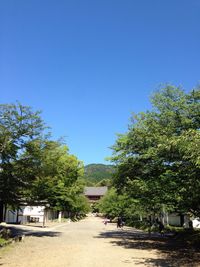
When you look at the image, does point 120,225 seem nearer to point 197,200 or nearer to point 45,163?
point 45,163

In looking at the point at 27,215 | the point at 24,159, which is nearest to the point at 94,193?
the point at 27,215

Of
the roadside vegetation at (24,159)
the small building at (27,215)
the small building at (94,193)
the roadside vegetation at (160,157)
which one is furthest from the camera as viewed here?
the small building at (94,193)

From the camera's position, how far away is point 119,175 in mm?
27281

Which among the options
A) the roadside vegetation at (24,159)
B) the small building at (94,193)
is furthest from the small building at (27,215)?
the small building at (94,193)

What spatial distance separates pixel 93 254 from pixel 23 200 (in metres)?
13.8

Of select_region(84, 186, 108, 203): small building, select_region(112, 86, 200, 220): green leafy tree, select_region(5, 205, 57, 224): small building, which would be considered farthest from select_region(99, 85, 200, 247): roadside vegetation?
select_region(84, 186, 108, 203): small building

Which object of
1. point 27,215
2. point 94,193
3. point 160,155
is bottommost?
point 27,215

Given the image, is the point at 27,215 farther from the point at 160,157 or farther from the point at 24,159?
the point at 160,157

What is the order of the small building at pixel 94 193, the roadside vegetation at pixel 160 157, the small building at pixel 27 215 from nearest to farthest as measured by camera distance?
1. the roadside vegetation at pixel 160 157
2. the small building at pixel 27 215
3. the small building at pixel 94 193

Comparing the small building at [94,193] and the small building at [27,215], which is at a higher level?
the small building at [94,193]

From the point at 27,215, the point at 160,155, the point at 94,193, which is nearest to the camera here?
the point at 160,155

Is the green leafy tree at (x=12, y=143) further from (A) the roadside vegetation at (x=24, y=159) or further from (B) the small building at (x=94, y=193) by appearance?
(B) the small building at (x=94, y=193)

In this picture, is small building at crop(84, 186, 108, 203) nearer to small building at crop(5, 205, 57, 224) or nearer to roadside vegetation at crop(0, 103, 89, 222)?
small building at crop(5, 205, 57, 224)

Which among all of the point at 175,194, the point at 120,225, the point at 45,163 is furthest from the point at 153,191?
the point at 120,225
